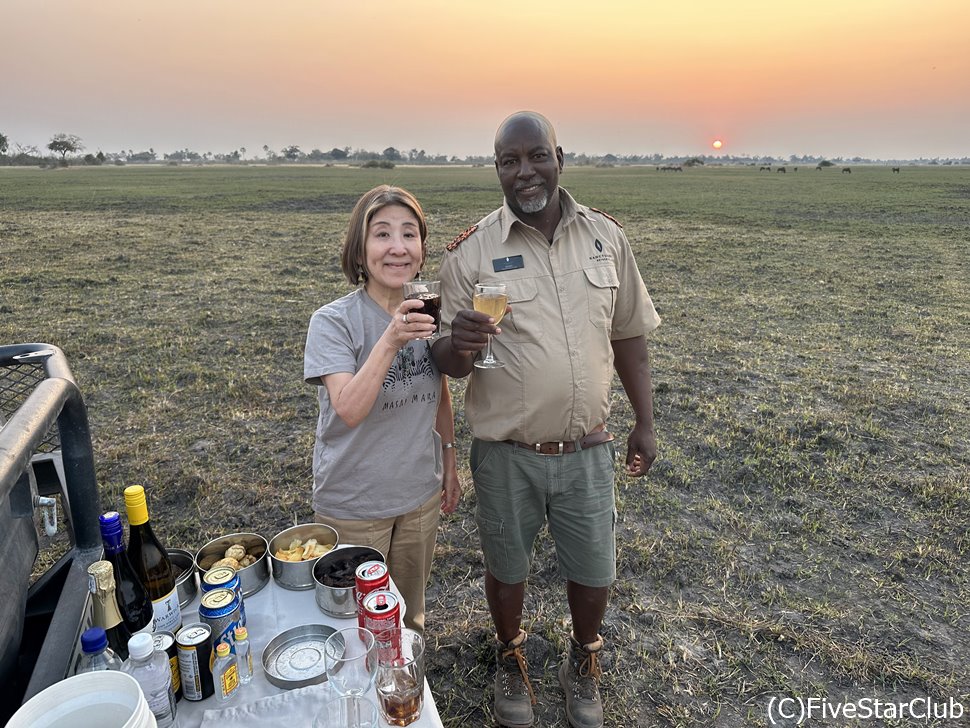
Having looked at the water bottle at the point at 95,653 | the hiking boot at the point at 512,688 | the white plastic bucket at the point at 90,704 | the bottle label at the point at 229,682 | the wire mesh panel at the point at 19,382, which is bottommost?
the hiking boot at the point at 512,688

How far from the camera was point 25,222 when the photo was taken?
2070 centimetres

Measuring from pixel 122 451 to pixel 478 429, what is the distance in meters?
4.17

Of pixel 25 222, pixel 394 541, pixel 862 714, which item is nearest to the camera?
pixel 394 541

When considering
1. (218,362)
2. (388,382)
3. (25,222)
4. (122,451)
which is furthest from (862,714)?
(25,222)

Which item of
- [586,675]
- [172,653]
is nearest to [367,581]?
[172,653]

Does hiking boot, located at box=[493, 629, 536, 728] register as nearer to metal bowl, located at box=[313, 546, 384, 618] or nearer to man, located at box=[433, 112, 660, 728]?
man, located at box=[433, 112, 660, 728]

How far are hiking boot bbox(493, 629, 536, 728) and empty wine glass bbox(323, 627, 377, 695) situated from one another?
1.60 m

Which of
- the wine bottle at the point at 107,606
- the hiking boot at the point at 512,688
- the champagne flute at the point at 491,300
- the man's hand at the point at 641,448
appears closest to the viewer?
the wine bottle at the point at 107,606

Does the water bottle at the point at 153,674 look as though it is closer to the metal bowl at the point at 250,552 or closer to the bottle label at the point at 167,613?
the bottle label at the point at 167,613

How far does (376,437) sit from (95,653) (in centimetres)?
131

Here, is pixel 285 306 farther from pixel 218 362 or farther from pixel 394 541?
pixel 394 541

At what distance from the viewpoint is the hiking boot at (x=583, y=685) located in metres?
2.90

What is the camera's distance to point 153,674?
1374 mm

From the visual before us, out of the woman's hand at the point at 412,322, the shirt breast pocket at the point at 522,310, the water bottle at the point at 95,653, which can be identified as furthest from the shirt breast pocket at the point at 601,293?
the water bottle at the point at 95,653
